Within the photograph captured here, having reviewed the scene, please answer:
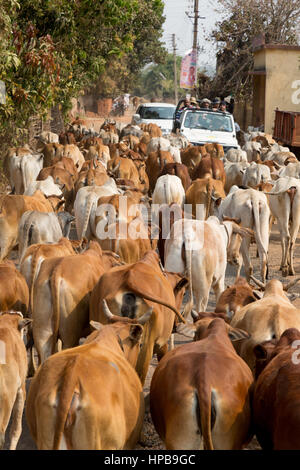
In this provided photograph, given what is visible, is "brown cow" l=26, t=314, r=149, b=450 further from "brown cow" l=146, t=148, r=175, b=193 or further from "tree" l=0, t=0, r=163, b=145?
"brown cow" l=146, t=148, r=175, b=193

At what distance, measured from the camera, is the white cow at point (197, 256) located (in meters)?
7.38

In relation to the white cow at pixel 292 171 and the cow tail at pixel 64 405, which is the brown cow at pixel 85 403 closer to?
the cow tail at pixel 64 405

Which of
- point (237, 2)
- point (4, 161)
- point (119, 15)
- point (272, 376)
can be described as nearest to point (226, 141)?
point (119, 15)

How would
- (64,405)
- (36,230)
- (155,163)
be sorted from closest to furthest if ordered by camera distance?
(64,405), (36,230), (155,163)

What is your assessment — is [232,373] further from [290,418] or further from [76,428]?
[76,428]

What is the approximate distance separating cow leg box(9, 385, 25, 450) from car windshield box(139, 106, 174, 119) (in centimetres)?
2151

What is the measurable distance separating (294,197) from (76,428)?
7.77 meters

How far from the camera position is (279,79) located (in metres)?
27.8

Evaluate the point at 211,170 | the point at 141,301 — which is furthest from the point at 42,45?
the point at 141,301

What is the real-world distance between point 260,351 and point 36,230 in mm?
4150

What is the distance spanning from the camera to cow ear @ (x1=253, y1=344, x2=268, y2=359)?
4.80m

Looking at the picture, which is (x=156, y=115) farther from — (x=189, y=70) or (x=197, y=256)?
(x=197, y=256)

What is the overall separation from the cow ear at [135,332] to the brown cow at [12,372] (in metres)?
0.84

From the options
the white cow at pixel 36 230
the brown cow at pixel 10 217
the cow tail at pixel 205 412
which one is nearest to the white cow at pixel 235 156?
the brown cow at pixel 10 217
